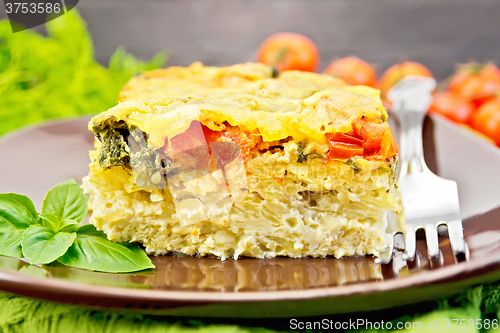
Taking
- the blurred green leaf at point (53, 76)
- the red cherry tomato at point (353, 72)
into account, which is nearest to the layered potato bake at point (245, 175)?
the blurred green leaf at point (53, 76)

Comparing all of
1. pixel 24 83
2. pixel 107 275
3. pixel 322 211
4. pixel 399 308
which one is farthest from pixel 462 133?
pixel 24 83

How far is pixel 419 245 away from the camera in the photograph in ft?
7.45

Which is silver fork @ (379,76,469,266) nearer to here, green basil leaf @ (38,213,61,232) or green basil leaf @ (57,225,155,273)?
green basil leaf @ (57,225,155,273)

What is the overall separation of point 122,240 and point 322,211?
101 cm

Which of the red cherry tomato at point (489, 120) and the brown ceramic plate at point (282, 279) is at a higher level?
the red cherry tomato at point (489, 120)

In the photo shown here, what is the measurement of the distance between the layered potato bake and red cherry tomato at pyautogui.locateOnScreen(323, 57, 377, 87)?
2.65 metres

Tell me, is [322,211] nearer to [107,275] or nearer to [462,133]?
[107,275]

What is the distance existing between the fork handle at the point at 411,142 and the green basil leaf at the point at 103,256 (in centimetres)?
166

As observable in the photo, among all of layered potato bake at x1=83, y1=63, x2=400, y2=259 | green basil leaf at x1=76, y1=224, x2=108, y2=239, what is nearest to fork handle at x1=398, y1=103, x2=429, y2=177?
layered potato bake at x1=83, y1=63, x2=400, y2=259

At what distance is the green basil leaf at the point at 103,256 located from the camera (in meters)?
2.03

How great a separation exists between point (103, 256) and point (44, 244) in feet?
0.83

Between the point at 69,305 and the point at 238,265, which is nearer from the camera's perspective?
the point at 69,305

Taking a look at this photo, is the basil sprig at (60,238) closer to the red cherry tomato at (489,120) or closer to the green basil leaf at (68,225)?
the green basil leaf at (68,225)

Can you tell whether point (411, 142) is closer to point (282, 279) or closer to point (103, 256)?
point (282, 279)
